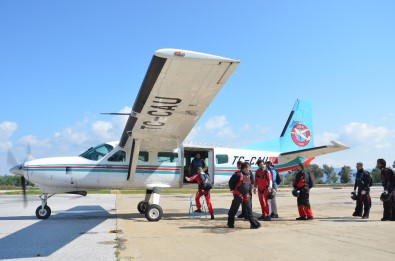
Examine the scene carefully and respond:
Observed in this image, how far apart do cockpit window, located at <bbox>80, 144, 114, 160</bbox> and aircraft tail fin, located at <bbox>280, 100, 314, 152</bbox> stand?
22.8ft

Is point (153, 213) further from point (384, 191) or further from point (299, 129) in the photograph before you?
point (299, 129)

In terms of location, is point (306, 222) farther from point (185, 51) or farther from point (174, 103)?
point (185, 51)

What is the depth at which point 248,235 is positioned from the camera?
7766 mm

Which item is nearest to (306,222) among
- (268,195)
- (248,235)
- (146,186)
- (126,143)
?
(268,195)

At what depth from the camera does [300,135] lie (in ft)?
50.6

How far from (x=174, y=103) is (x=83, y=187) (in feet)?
16.3

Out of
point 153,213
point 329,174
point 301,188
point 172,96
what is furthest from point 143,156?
point 329,174

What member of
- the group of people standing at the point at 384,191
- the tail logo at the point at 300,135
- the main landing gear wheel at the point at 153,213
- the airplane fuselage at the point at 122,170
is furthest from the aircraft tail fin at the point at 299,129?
the main landing gear wheel at the point at 153,213

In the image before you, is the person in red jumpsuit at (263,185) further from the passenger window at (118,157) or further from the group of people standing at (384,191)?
the passenger window at (118,157)

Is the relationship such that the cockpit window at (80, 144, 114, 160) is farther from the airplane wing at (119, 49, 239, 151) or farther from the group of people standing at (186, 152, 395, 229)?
the group of people standing at (186, 152, 395, 229)

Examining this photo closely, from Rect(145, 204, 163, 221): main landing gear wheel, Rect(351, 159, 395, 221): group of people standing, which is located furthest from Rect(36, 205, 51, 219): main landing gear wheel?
Rect(351, 159, 395, 221): group of people standing

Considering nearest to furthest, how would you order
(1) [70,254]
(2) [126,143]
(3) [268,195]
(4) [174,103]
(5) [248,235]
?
1. (1) [70,254]
2. (5) [248,235]
3. (4) [174,103]
4. (3) [268,195]
5. (2) [126,143]

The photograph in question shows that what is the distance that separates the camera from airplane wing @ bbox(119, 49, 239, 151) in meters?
6.68

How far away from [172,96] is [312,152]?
6.88 metres
